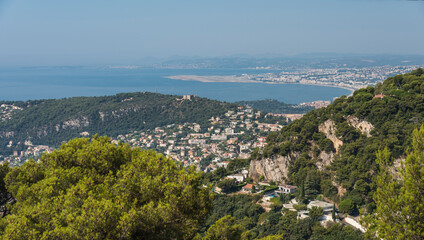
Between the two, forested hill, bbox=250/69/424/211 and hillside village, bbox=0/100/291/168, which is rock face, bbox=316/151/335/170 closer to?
forested hill, bbox=250/69/424/211

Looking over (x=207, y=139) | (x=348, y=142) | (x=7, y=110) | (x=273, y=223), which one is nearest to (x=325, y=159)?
(x=348, y=142)

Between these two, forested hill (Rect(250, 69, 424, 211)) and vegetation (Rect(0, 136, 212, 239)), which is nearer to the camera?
vegetation (Rect(0, 136, 212, 239))

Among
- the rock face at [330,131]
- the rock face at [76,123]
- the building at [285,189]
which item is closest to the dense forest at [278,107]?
the rock face at [76,123]

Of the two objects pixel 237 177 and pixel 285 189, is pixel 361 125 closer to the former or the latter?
pixel 285 189

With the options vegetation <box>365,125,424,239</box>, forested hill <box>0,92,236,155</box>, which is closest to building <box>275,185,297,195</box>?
vegetation <box>365,125,424,239</box>

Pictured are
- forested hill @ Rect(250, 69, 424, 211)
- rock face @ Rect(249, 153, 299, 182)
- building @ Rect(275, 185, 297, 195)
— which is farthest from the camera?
rock face @ Rect(249, 153, 299, 182)

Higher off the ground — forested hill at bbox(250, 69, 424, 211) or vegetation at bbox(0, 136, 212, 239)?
vegetation at bbox(0, 136, 212, 239)

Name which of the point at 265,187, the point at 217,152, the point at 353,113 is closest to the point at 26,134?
the point at 217,152

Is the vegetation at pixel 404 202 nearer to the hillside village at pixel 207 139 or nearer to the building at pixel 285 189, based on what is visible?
the building at pixel 285 189
